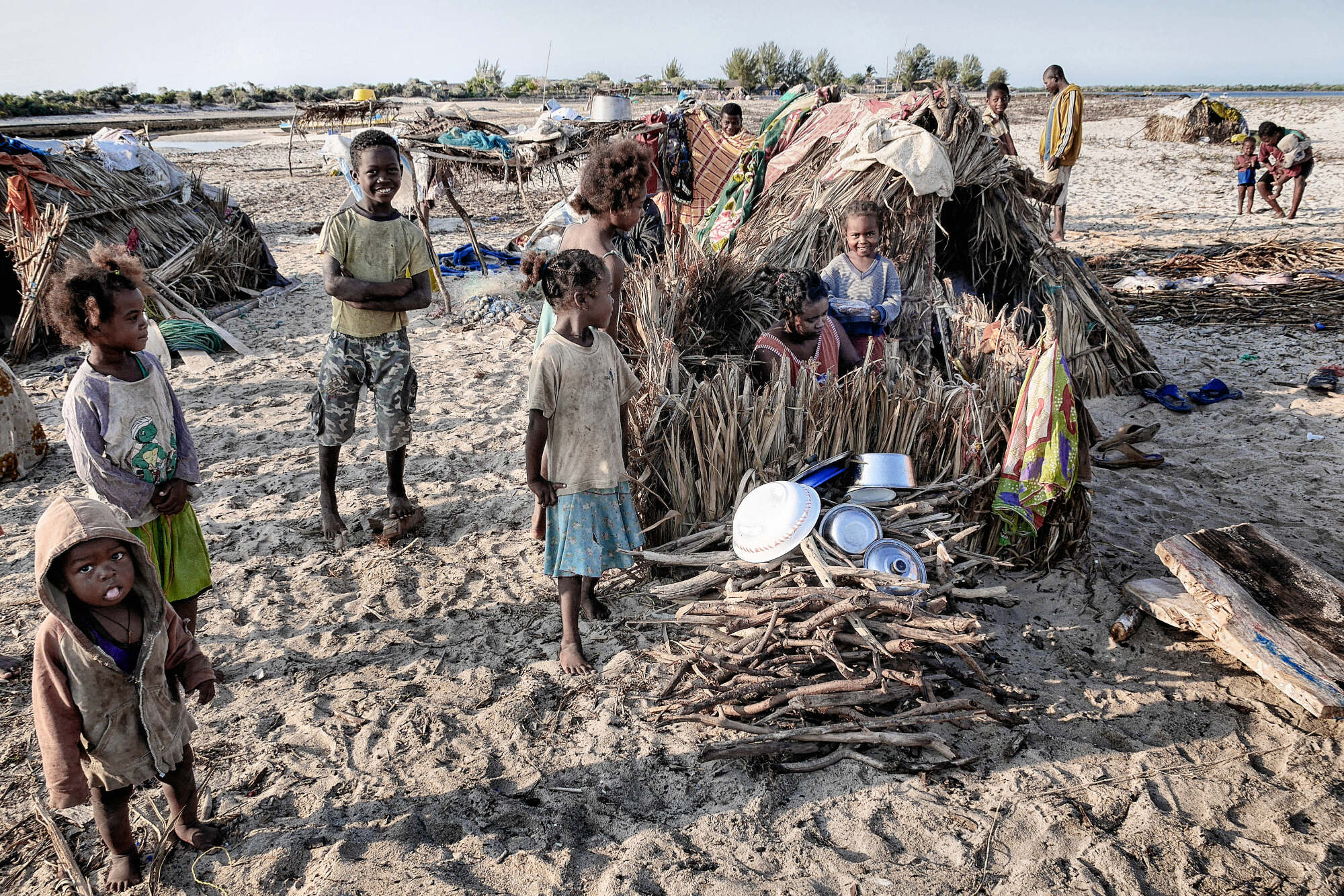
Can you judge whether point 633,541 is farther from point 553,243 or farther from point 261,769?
point 553,243

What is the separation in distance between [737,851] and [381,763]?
3.77 feet

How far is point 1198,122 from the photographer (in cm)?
1928

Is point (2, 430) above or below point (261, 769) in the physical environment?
above

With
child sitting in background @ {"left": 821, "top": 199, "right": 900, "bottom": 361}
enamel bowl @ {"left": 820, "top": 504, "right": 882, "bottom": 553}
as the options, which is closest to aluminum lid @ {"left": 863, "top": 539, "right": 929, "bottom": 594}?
enamel bowl @ {"left": 820, "top": 504, "right": 882, "bottom": 553}

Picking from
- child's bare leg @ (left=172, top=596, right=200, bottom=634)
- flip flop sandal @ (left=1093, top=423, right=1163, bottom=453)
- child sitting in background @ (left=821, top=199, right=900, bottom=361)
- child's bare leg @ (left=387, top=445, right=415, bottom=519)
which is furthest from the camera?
flip flop sandal @ (left=1093, top=423, right=1163, bottom=453)

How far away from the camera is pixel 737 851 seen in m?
2.18

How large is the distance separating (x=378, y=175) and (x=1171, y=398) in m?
4.97

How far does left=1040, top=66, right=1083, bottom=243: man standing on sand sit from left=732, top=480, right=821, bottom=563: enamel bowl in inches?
277

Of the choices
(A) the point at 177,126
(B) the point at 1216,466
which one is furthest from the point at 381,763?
(A) the point at 177,126

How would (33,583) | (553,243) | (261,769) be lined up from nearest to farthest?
(261,769), (33,583), (553,243)

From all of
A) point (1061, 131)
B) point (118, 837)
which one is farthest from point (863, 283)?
point (1061, 131)

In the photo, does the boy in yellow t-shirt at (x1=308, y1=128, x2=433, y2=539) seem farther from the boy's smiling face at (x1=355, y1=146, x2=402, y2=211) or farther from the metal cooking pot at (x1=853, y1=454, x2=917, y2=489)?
the metal cooking pot at (x1=853, y1=454, x2=917, y2=489)

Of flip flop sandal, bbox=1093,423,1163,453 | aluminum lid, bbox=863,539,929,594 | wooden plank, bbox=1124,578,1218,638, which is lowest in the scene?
wooden plank, bbox=1124,578,1218,638

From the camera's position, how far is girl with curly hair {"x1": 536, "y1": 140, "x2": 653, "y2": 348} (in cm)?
306
